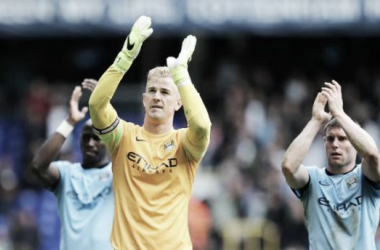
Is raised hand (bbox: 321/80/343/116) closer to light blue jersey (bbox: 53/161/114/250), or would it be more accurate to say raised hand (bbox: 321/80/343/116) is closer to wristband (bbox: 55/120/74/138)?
light blue jersey (bbox: 53/161/114/250)

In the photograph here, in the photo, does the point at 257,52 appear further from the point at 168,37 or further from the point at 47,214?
the point at 47,214

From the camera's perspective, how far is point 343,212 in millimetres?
8000

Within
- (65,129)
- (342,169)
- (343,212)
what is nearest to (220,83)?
(65,129)

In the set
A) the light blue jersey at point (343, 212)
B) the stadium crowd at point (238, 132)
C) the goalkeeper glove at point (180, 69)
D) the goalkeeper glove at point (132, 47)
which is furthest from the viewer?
the stadium crowd at point (238, 132)

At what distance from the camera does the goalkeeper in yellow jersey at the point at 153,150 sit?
7.60 m

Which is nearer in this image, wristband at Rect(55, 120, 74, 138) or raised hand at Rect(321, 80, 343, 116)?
raised hand at Rect(321, 80, 343, 116)

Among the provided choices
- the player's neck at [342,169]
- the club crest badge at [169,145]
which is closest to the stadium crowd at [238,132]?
the player's neck at [342,169]

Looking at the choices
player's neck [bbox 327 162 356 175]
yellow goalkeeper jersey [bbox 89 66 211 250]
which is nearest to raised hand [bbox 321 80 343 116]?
player's neck [bbox 327 162 356 175]

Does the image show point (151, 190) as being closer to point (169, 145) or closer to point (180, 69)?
point (169, 145)

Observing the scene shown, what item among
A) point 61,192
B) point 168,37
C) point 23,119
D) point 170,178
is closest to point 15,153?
point 23,119

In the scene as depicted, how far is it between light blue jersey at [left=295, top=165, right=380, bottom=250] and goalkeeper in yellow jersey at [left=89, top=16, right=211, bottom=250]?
40.3 inches

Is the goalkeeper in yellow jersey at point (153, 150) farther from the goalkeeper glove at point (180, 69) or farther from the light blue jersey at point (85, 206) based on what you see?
the light blue jersey at point (85, 206)

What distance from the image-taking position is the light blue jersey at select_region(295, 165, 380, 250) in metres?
7.94

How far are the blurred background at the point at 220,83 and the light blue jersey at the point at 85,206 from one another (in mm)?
5688
